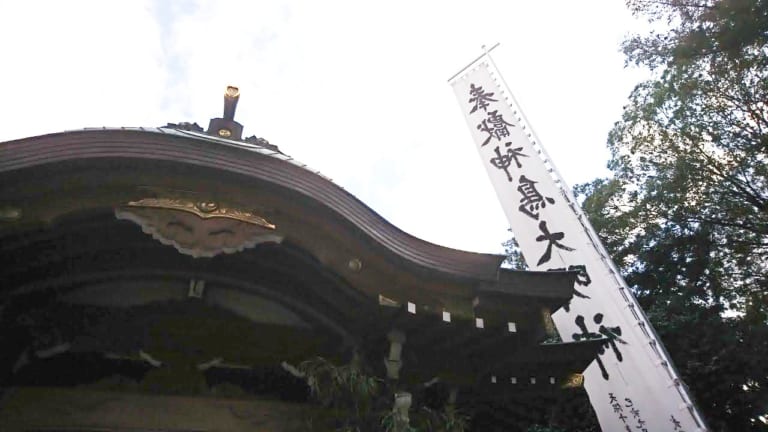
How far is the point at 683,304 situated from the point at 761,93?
4947 mm

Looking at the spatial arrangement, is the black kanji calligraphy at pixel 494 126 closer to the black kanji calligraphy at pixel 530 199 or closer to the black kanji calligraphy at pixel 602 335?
the black kanji calligraphy at pixel 530 199

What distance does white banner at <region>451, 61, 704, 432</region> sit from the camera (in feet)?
22.3

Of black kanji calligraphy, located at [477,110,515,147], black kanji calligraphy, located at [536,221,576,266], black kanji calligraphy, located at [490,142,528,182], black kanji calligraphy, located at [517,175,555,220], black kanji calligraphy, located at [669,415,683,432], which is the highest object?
black kanji calligraphy, located at [477,110,515,147]

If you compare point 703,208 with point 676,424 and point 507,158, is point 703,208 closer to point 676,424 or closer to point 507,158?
point 507,158

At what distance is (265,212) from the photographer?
4.81 m

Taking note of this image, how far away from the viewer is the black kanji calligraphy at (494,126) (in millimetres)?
10619

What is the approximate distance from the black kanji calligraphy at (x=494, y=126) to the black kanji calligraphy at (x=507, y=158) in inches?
12.3

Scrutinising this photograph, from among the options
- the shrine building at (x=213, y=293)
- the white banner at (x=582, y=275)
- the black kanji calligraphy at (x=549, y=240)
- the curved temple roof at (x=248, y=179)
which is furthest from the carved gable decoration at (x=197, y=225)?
the black kanji calligraphy at (x=549, y=240)

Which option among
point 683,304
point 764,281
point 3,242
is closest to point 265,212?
point 3,242

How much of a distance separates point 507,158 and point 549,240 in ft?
7.05

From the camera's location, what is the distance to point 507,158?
404 inches

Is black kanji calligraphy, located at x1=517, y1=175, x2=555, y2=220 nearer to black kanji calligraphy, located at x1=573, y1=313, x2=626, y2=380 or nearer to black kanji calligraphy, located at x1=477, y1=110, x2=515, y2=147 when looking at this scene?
black kanji calligraphy, located at x1=477, y1=110, x2=515, y2=147

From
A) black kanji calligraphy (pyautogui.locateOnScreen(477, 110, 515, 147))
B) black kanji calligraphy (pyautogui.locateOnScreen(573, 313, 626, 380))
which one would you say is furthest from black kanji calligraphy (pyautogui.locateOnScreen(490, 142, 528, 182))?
black kanji calligraphy (pyautogui.locateOnScreen(573, 313, 626, 380))

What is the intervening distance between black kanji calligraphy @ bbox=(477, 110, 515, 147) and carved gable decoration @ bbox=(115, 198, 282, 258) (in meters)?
7.06
